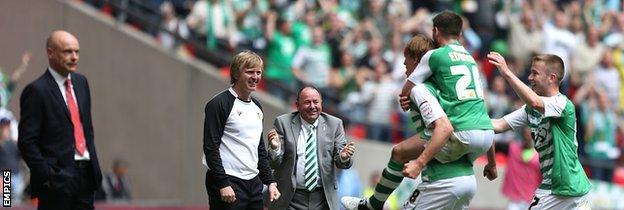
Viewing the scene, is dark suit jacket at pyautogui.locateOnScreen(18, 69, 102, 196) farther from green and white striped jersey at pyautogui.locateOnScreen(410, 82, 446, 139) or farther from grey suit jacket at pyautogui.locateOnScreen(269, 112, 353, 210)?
green and white striped jersey at pyautogui.locateOnScreen(410, 82, 446, 139)

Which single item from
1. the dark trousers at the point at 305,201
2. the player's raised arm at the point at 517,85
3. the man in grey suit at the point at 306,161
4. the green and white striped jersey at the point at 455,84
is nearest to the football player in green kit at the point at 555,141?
the player's raised arm at the point at 517,85

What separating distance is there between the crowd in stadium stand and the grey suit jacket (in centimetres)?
986

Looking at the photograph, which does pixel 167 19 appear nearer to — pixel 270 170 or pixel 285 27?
pixel 285 27

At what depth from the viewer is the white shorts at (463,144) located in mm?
11648

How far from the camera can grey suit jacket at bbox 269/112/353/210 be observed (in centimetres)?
1297

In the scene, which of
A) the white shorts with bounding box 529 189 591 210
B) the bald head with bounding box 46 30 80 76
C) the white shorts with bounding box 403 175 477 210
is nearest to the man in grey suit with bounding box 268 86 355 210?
the white shorts with bounding box 403 175 477 210

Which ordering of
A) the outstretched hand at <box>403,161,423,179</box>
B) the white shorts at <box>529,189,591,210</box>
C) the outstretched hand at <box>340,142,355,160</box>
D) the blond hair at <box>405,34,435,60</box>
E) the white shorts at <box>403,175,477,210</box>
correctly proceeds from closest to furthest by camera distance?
the outstretched hand at <box>403,161,423,179</box>, the white shorts at <box>403,175,477,210</box>, the blond hair at <box>405,34,435,60</box>, the white shorts at <box>529,189,591,210</box>, the outstretched hand at <box>340,142,355,160</box>

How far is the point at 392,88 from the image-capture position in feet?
78.1

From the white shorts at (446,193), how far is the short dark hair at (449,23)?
1194 mm

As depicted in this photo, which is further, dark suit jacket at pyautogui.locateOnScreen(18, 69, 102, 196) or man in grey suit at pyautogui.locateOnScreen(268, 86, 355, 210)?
man in grey suit at pyautogui.locateOnScreen(268, 86, 355, 210)

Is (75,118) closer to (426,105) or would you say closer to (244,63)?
(244,63)

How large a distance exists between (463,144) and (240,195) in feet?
6.61

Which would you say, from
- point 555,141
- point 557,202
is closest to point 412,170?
point 555,141

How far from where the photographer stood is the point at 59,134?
11891 millimetres
